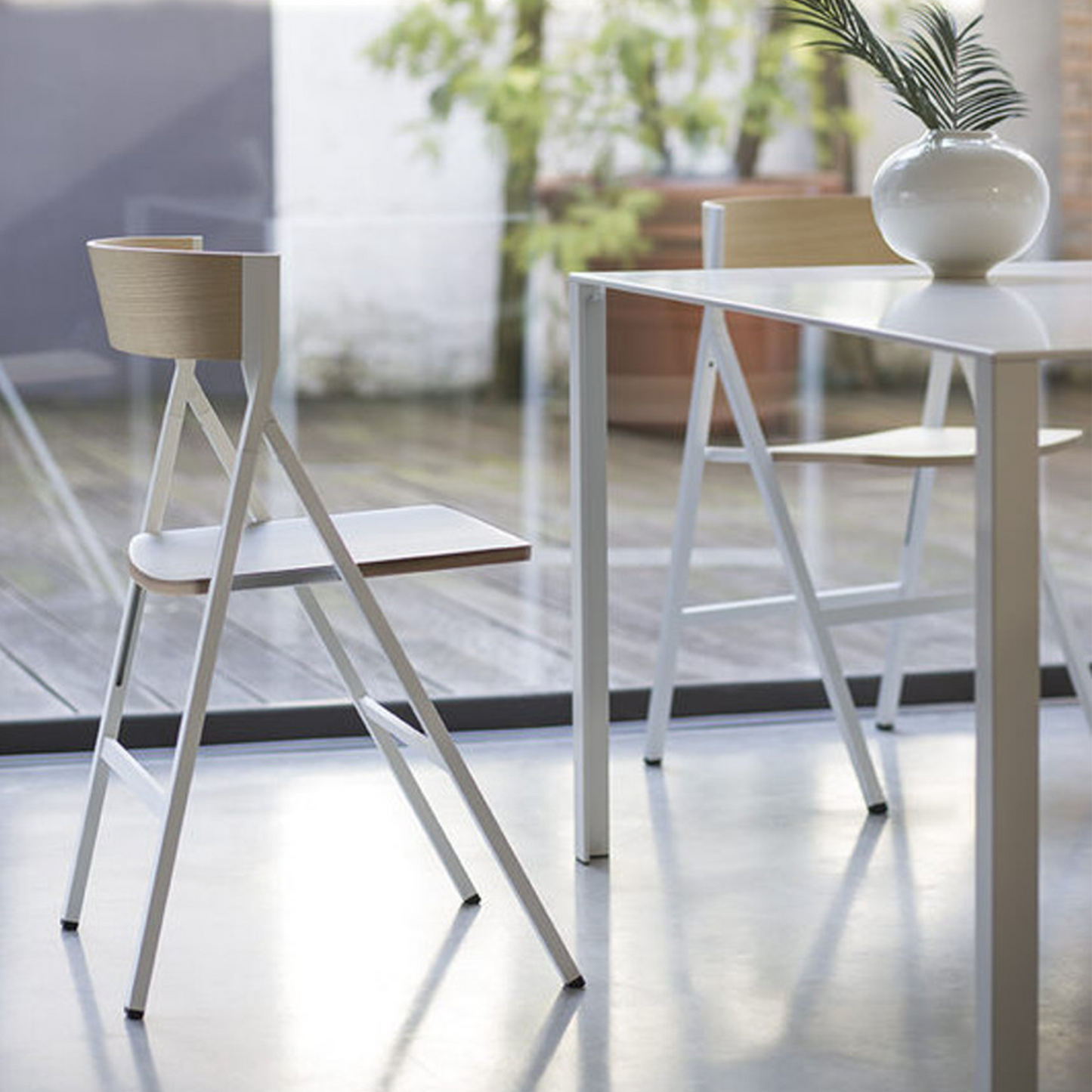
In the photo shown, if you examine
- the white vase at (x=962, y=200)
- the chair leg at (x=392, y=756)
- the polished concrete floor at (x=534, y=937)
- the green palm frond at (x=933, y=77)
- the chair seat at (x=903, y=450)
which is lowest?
the polished concrete floor at (x=534, y=937)

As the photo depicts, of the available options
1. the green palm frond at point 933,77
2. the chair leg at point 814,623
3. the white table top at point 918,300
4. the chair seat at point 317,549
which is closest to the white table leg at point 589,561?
the white table top at point 918,300

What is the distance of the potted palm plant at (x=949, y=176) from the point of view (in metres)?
2.96

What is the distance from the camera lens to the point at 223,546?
106 inches

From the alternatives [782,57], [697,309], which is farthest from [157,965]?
[782,57]

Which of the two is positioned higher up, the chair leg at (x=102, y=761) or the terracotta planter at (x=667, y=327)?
the terracotta planter at (x=667, y=327)

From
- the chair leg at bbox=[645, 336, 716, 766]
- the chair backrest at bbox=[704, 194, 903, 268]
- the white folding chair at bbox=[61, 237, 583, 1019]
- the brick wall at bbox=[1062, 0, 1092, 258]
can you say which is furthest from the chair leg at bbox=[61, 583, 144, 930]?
the brick wall at bbox=[1062, 0, 1092, 258]

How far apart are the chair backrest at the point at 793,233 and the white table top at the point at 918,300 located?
231 millimetres

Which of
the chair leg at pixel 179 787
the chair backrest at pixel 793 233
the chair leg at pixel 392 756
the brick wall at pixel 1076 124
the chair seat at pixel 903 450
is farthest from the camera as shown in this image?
the brick wall at pixel 1076 124

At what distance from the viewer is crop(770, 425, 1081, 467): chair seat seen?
11.6ft

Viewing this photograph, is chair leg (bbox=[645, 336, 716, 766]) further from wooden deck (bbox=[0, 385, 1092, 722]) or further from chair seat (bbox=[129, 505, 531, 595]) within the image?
chair seat (bbox=[129, 505, 531, 595])

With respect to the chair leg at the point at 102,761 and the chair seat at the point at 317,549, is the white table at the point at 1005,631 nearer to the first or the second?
the chair seat at the point at 317,549

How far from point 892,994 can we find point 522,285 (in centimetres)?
168

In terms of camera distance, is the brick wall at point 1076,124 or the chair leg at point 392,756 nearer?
the chair leg at point 392,756

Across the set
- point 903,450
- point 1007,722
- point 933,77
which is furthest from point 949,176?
point 1007,722
